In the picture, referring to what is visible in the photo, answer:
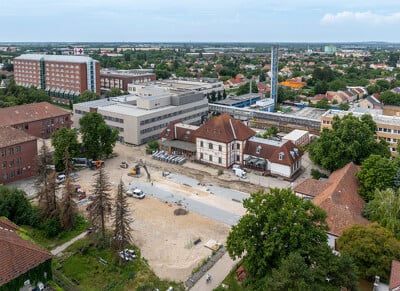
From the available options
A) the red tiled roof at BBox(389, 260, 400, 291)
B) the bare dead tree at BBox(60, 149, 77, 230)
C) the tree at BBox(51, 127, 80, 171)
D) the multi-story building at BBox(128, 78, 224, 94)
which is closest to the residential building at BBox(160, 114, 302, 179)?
the tree at BBox(51, 127, 80, 171)

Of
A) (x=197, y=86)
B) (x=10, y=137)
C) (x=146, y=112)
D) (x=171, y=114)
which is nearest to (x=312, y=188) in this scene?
(x=146, y=112)

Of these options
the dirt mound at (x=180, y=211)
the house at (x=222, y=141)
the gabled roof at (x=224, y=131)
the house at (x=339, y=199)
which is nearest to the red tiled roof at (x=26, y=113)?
the house at (x=222, y=141)

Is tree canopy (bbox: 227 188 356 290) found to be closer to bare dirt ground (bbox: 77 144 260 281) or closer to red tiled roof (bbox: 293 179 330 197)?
bare dirt ground (bbox: 77 144 260 281)

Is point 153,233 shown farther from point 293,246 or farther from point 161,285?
point 293,246

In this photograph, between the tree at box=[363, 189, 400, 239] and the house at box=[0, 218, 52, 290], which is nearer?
the house at box=[0, 218, 52, 290]

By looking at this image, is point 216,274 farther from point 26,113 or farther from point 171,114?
point 26,113

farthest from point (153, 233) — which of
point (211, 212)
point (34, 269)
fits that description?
point (34, 269)
